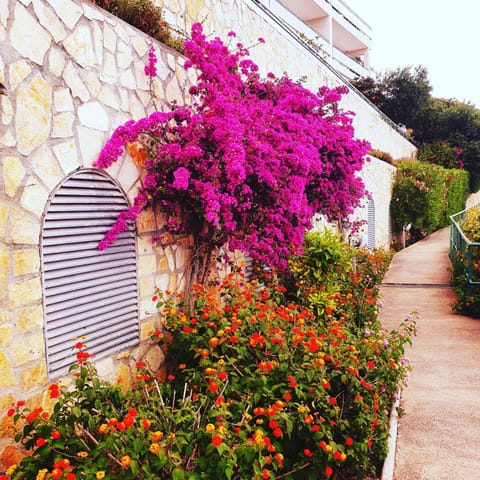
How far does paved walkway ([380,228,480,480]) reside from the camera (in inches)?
150

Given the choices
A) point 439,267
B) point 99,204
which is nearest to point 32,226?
point 99,204

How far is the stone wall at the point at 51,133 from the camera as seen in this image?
3090mm

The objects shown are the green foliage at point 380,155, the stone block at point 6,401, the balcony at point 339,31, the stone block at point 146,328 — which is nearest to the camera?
the stone block at point 6,401

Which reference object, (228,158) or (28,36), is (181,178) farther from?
(28,36)

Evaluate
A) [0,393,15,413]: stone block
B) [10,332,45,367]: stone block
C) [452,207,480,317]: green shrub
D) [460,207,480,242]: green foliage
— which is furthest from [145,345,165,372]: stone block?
[460,207,480,242]: green foliage

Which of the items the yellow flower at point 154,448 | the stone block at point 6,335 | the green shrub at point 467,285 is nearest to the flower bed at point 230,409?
the yellow flower at point 154,448

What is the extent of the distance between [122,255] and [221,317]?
3.43 ft

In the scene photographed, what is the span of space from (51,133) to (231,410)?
237 cm

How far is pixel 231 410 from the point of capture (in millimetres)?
3352

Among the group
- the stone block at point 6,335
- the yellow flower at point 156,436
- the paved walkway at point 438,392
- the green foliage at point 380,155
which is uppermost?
the green foliage at point 380,155

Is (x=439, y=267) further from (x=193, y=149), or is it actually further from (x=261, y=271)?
(x=193, y=149)

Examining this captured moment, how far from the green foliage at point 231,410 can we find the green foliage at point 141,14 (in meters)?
2.78

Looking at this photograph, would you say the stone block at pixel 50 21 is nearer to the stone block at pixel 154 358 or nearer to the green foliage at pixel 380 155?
the stone block at pixel 154 358

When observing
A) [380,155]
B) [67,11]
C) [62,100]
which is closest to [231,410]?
[62,100]
